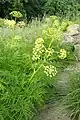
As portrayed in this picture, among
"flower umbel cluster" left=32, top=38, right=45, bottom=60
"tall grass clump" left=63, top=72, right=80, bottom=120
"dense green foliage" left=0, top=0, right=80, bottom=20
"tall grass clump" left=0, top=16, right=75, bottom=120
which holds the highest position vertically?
"flower umbel cluster" left=32, top=38, right=45, bottom=60

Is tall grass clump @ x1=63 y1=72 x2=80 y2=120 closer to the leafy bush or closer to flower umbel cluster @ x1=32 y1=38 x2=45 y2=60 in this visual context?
flower umbel cluster @ x1=32 y1=38 x2=45 y2=60

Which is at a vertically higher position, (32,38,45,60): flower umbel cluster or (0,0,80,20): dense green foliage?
(32,38,45,60): flower umbel cluster

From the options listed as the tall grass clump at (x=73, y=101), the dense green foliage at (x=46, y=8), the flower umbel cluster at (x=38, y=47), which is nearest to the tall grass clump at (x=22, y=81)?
the flower umbel cluster at (x=38, y=47)

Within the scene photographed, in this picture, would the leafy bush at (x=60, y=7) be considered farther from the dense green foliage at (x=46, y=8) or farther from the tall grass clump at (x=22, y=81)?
the tall grass clump at (x=22, y=81)

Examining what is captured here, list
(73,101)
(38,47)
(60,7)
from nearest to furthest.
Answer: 1. (38,47)
2. (73,101)
3. (60,7)

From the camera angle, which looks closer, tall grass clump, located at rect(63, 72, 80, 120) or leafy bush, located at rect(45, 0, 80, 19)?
tall grass clump, located at rect(63, 72, 80, 120)

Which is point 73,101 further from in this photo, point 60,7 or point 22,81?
point 60,7

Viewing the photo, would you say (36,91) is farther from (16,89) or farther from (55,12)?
(55,12)

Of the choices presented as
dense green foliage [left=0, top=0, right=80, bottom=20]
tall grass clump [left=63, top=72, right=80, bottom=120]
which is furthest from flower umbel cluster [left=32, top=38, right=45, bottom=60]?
dense green foliage [left=0, top=0, right=80, bottom=20]

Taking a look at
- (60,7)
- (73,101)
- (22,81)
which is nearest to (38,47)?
(22,81)

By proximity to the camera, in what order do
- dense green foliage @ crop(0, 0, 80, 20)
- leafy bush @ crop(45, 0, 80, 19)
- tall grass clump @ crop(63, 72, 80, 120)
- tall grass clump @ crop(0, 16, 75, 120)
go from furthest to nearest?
leafy bush @ crop(45, 0, 80, 19), dense green foliage @ crop(0, 0, 80, 20), tall grass clump @ crop(63, 72, 80, 120), tall grass clump @ crop(0, 16, 75, 120)

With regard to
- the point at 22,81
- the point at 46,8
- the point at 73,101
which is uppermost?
the point at 22,81

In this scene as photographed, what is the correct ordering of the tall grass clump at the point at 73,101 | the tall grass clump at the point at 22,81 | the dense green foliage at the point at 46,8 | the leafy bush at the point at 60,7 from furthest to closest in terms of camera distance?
the leafy bush at the point at 60,7, the dense green foliage at the point at 46,8, the tall grass clump at the point at 73,101, the tall grass clump at the point at 22,81

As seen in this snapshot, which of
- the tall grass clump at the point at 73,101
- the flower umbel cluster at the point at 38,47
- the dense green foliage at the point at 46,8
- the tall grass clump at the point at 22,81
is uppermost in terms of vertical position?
the flower umbel cluster at the point at 38,47
